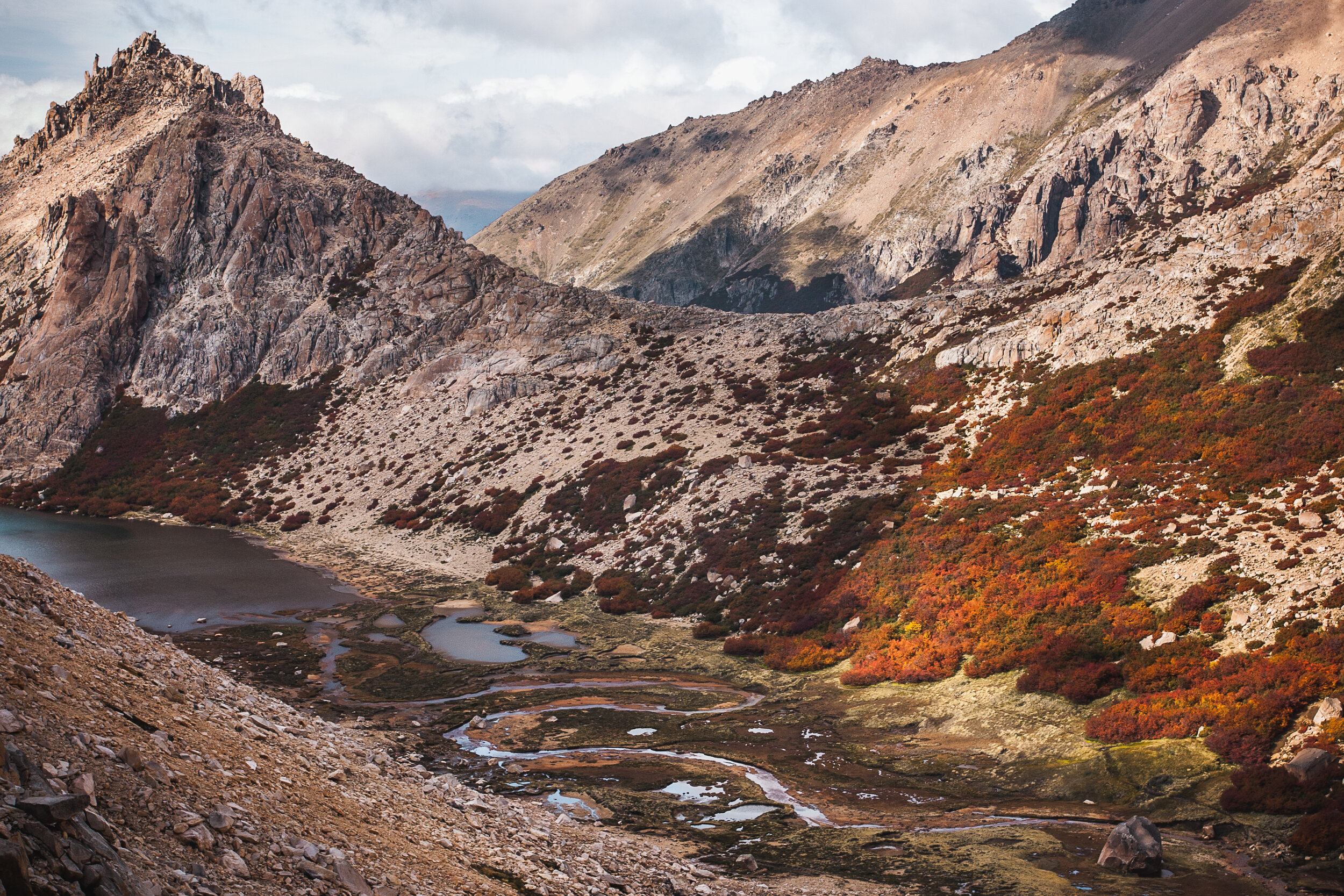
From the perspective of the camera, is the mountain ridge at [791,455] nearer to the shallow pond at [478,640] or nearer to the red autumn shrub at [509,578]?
the red autumn shrub at [509,578]

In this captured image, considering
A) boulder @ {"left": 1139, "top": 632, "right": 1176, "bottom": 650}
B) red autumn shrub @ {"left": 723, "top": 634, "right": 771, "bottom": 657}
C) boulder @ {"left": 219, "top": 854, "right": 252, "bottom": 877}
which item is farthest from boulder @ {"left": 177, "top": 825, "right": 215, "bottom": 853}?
red autumn shrub @ {"left": 723, "top": 634, "right": 771, "bottom": 657}

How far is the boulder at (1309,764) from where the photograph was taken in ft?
59.2

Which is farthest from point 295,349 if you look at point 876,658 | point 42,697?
point 42,697

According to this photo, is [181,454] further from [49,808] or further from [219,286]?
[49,808]

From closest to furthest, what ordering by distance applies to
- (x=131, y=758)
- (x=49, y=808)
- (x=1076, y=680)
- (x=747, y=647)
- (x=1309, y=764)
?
(x=49, y=808) → (x=131, y=758) → (x=1309, y=764) → (x=1076, y=680) → (x=747, y=647)

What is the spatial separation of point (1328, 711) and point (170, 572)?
6379 cm

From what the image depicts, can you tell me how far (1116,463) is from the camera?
38.8 meters

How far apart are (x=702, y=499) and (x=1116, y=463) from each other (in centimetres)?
2556

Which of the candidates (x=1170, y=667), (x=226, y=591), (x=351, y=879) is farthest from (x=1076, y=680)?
(x=226, y=591)

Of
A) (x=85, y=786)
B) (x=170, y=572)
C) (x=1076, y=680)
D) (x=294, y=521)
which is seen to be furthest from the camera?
(x=294, y=521)

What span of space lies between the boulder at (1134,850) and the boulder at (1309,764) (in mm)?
4389

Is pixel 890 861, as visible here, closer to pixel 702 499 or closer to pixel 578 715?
pixel 578 715

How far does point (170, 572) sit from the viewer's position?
54594mm

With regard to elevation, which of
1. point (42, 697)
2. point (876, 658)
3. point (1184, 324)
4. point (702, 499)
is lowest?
point (876, 658)
